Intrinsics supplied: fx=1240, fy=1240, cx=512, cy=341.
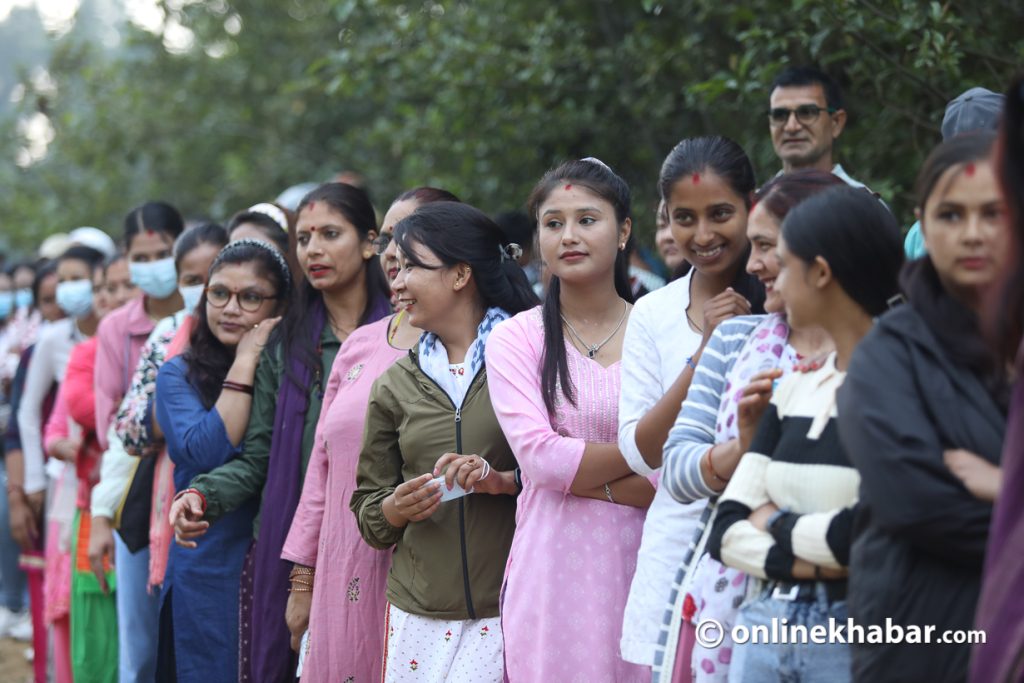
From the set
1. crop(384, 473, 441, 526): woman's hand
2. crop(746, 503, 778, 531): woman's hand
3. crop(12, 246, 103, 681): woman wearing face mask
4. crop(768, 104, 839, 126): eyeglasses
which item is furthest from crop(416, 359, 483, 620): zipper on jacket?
crop(12, 246, 103, 681): woman wearing face mask

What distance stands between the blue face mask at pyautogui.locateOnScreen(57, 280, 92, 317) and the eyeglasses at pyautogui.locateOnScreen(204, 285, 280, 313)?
271 cm

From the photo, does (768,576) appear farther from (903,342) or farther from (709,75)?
(709,75)

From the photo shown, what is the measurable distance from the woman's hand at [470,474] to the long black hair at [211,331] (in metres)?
1.58

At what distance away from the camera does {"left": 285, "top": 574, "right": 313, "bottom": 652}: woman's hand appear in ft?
14.7

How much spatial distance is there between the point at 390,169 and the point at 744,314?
925cm

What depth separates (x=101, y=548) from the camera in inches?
231

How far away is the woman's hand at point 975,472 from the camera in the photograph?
228cm

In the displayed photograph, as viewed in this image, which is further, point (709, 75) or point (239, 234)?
point (709, 75)

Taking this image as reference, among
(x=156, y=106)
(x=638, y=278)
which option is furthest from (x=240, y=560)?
(x=156, y=106)

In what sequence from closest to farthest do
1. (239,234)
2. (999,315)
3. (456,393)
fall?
(999,315), (456,393), (239,234)

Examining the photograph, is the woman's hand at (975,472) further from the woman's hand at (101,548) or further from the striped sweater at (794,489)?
the woman's hand at (101,548)

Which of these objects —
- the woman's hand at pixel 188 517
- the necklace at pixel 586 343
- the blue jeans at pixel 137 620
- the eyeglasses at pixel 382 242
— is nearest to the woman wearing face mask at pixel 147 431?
the blue jeans at pixel 137 620

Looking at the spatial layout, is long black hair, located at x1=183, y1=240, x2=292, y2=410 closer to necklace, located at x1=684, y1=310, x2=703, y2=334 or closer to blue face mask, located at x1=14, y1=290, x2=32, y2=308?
necklace, located at x1=684, y1=310, x2=703, y2=334

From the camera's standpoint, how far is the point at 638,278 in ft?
19.7
